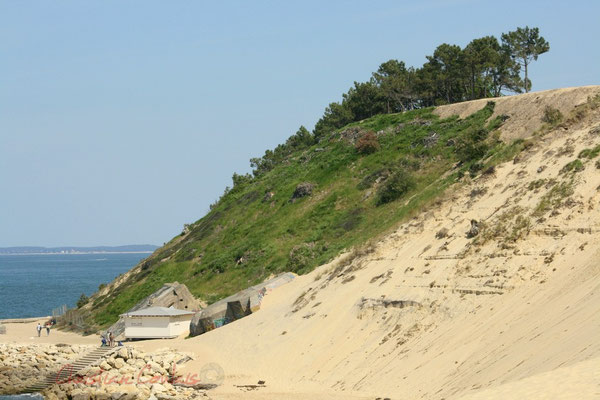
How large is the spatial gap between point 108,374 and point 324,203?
25.6 metres

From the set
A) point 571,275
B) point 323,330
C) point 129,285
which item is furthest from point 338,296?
point 129,285

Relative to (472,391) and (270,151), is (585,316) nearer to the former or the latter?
A: (472,391)

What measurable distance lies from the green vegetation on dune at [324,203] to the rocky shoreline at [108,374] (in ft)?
41.9

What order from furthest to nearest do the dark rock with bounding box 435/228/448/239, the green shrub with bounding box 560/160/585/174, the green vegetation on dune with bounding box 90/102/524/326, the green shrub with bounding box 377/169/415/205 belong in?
the green shrub with bounding box 377/169/415/205 → the green vegetation on dune with bounding box 90/102/524/326 → the dark rock with bounding box 435/228/448/239 → the green shrub with bounding box 560/160/585/174

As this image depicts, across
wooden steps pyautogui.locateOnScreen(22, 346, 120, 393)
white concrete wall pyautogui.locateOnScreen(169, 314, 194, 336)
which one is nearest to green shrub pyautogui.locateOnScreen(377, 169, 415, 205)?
white concrete wall pyautogui.locateOnScreen(169, 314, 194, 336)

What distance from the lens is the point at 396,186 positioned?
53281mm

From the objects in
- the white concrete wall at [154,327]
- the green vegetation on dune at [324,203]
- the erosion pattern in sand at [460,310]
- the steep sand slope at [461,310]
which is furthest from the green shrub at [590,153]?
the white concrete wall at [154,327]

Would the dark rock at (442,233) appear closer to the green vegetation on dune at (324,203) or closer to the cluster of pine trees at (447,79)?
the green vegetation on dune at (324,203)

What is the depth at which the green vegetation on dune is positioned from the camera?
50344 mm

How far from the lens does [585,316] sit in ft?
79.2

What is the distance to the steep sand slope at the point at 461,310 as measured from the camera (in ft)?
77.8

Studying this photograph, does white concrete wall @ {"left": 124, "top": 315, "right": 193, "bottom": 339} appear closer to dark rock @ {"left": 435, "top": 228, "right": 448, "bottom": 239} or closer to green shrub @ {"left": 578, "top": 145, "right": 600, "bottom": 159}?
dark rock @ {"left": 435, "top": 228, "right": 448, "bottom": 239}

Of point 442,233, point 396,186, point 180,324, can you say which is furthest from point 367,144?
point 442,233

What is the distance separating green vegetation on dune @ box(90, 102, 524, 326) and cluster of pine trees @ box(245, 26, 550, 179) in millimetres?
8472
